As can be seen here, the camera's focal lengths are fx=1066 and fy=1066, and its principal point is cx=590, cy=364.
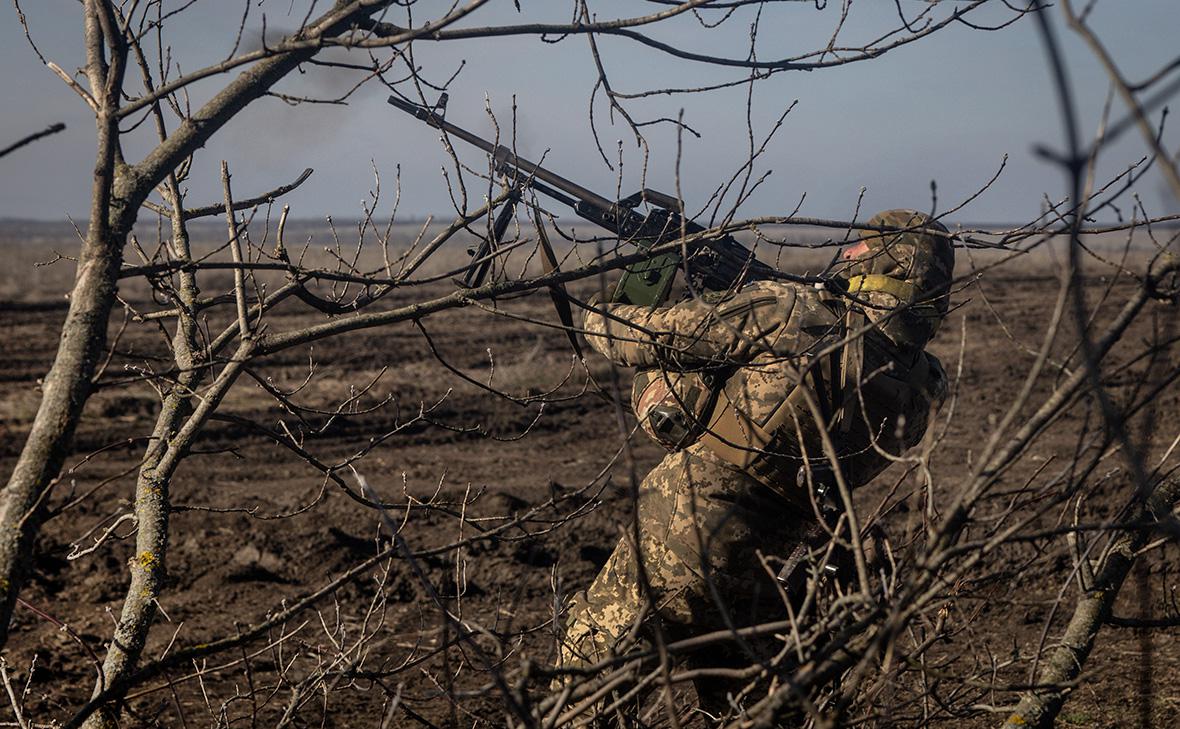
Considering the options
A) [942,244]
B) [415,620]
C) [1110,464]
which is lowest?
[415,620]

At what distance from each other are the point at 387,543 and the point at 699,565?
57.8 inches

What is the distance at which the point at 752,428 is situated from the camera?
11.7 feet

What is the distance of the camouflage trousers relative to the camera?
3.70 meters

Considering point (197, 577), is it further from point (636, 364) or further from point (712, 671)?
point (712, 671)

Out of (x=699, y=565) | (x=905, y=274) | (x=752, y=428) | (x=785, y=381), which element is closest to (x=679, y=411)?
(x=752, y=428)

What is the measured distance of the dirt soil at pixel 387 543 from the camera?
298 centimetres

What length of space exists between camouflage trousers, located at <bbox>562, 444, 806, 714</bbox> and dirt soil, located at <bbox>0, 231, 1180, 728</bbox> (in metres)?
0.36

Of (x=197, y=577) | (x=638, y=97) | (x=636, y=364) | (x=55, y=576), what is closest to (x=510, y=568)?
(x=197, y=577)

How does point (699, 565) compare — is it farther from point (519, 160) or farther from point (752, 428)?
point (519, 160)

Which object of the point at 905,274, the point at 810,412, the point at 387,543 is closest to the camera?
the point at 810,412

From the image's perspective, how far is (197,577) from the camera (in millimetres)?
6672

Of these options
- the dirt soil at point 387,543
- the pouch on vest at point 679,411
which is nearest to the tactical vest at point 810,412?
the pouch on vest at point 679,411

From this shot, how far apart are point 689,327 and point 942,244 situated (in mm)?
966

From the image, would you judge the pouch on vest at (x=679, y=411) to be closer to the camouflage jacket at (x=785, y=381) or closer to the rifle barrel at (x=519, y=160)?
the camouflage jacket at (x=785, y=381)
